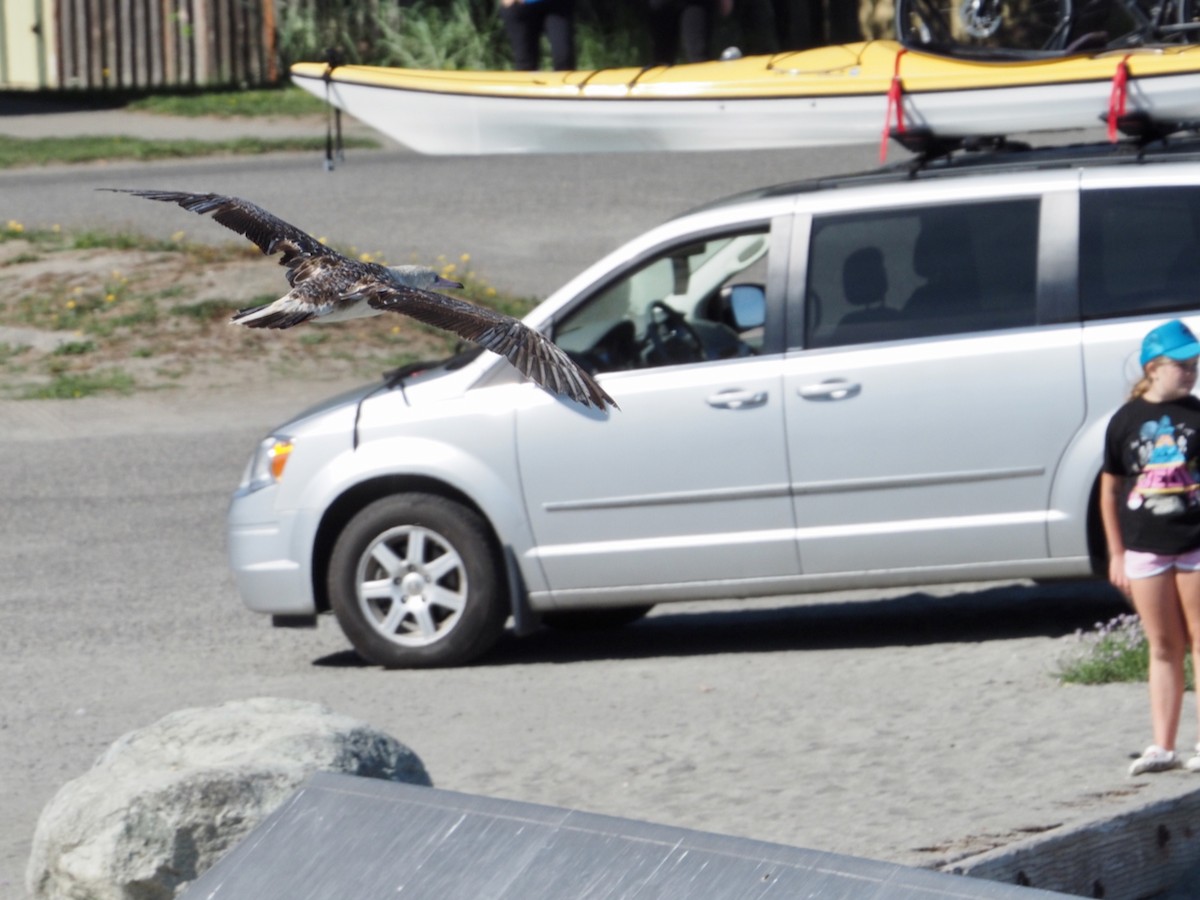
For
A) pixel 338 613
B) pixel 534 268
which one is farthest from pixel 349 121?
pixel 338 613

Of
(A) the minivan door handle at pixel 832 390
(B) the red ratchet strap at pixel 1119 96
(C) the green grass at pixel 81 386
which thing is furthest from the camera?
(C) the green grass at pixel 81 386

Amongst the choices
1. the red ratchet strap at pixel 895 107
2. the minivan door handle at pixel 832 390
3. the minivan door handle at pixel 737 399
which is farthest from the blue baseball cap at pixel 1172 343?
the red ratchet strap at pixel 895 107

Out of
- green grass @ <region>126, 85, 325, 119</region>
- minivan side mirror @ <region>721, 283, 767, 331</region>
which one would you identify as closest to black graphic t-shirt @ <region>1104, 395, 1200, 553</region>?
minivan side mirror @ <region>721, 283, 767, 331</region>

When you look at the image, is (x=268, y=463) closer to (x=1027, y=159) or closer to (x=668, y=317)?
(x=668, y=317)

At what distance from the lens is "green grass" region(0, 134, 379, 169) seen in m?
22.1

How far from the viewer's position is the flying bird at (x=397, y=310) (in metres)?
4.32

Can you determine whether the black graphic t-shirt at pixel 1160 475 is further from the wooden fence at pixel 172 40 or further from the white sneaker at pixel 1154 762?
the wooden fence at pixel 172 40

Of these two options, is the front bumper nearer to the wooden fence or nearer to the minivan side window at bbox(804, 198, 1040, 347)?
the minivan side window at bbox(804, 198, 1040, 347)

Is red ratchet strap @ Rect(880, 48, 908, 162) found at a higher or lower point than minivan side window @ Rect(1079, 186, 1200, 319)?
higher

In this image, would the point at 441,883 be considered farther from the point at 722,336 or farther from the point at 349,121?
the point at 349,121

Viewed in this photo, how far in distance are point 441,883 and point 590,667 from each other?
14.0 feet

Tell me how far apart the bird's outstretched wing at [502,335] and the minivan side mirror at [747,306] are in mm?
3512

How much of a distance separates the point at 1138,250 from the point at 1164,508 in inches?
69.5

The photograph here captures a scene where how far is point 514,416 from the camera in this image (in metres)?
7.93
